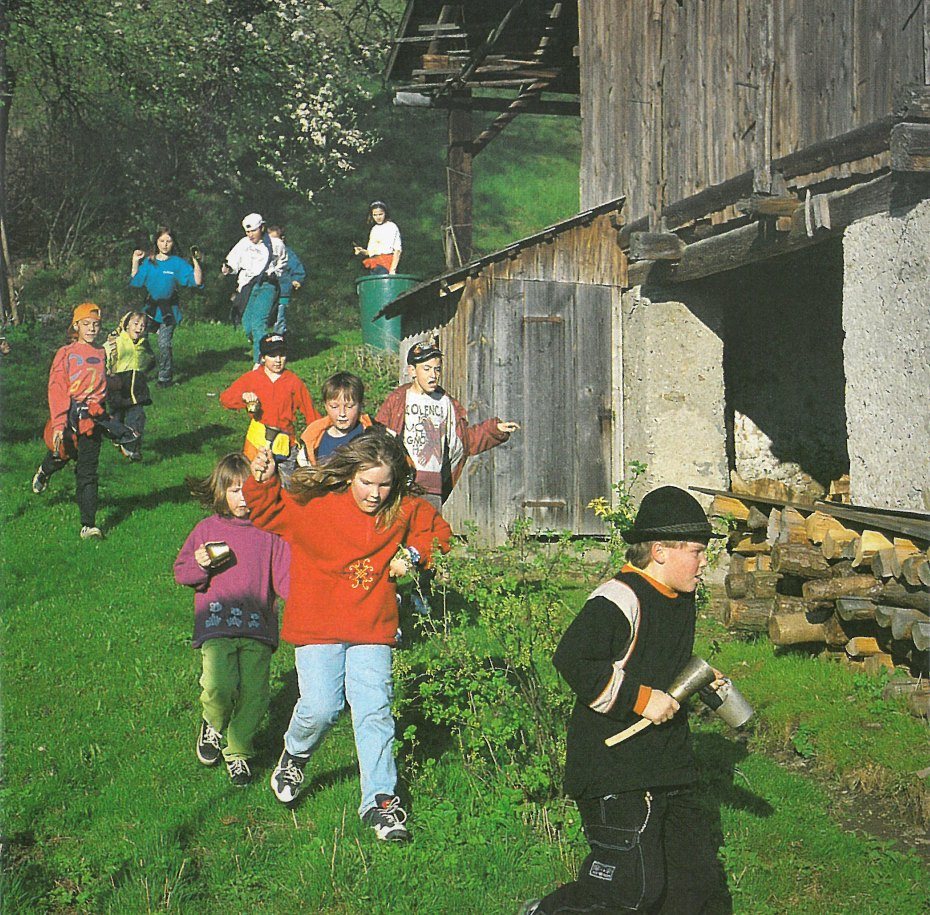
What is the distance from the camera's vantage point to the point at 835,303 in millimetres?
11781

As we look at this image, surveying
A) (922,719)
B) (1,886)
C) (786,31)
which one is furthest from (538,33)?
(1,886)

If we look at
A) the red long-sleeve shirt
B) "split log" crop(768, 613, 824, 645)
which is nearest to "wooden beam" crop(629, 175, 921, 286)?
"split log" crop(768, 613, 824, 645)

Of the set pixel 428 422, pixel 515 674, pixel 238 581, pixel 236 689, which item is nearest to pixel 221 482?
pixel 238 581

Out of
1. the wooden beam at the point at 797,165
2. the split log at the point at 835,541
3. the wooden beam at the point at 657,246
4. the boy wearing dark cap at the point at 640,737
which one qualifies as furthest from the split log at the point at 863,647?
the wooden beam at the point at 657,246

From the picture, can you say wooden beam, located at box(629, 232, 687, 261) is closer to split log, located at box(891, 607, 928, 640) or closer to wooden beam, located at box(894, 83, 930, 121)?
wooden beam, located at box(894, 83, 930, 121)

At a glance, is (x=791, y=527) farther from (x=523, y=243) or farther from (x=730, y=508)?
(x=523, y=243)

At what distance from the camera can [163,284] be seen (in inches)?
675

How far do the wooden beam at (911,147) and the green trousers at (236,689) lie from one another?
456cm

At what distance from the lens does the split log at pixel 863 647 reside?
23.6 feet

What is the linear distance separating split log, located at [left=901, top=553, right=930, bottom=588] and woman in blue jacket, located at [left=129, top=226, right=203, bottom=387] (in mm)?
12247

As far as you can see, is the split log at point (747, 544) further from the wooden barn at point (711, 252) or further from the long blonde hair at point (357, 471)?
the long blonde hair at point (357, 471)

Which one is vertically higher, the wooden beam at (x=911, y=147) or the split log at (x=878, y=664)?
the wooden beam at (x=911, y=147)

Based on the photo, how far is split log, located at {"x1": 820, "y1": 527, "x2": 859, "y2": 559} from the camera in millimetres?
7391

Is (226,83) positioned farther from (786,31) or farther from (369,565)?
(369,565)
